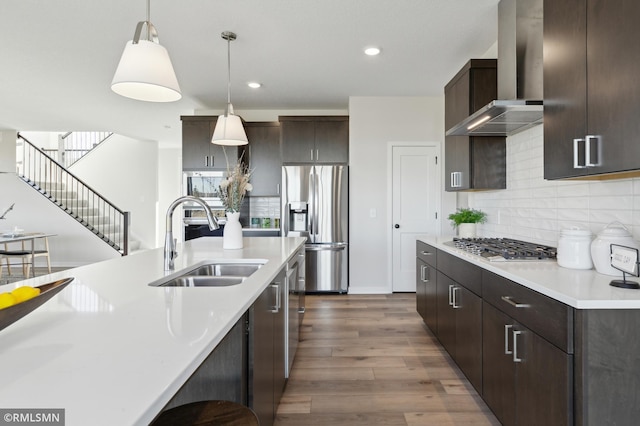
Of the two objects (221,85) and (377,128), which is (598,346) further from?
(221,85)

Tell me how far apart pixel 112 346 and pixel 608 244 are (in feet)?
6.43

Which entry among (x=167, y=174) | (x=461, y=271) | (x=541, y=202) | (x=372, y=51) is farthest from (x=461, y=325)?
(x=167, y=174)

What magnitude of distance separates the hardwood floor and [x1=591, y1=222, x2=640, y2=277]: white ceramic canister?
1.02 m

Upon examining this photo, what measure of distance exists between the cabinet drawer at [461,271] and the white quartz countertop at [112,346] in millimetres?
1336

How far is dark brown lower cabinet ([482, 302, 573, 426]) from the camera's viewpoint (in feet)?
4.42

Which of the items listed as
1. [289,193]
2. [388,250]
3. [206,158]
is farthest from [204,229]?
[388,250]

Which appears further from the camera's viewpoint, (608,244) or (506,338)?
(506,338)

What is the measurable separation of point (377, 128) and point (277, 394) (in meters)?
3.85

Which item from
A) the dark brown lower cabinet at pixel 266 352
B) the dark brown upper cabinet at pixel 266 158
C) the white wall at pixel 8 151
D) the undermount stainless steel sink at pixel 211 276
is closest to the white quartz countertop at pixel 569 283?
the dark brown lower cabinet at pixel 266 352

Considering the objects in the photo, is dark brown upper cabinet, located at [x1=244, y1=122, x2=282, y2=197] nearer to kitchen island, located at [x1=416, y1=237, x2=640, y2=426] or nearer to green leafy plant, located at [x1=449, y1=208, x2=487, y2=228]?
green leafy plant, located at [x1=449, y1=208, x2=487, y2=228]

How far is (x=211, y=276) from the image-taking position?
192 centimetres

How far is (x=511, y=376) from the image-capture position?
1.73 m

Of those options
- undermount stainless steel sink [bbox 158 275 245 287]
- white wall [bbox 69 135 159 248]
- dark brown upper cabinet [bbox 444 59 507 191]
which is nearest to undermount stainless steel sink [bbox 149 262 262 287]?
undermount stainless steel sink [bbox 158 275 245 287]

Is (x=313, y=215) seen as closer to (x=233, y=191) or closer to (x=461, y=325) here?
(x=233, y=191)
